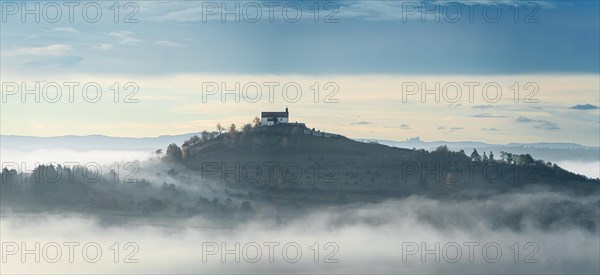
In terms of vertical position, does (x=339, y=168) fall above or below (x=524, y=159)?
below

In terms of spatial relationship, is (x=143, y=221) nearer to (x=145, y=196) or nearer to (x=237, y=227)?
(x=145, y=196)

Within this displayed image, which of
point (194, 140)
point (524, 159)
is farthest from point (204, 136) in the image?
point (524, 159)

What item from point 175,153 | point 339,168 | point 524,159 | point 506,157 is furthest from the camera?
point 524,159

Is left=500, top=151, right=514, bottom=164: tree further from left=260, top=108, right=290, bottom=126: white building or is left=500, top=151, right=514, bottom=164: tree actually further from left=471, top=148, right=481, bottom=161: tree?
left=260, top=108, right=290, bottom=126: white building

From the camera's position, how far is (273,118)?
178 m

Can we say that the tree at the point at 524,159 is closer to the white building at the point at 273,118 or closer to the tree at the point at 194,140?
the white building at the point at 273,118

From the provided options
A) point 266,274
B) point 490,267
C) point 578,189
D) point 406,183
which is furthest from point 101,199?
point 578,189

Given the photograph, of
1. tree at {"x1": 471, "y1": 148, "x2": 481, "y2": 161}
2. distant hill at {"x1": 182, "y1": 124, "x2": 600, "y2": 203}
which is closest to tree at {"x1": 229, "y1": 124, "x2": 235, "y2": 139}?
distant hill at {"x1": 182, "y1": 124, "x2": 600, "y2": 203}

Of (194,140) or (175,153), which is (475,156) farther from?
(175,153)

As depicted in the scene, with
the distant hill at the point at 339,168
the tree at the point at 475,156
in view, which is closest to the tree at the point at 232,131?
the distant hill at the point at 339,168

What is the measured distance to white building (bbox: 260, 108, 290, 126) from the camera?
178 m

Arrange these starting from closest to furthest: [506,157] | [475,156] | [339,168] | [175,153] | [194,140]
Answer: [339,168], [175,153], [194,140], [506,157], [475,156]

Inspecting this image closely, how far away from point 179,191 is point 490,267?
62865 millimetres

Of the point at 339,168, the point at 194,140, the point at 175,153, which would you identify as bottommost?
the point at 339,168
